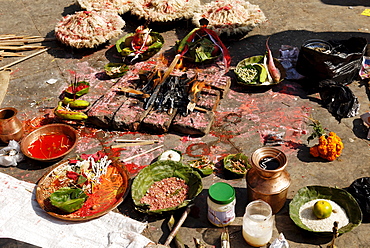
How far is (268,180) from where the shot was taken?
447 centimetres

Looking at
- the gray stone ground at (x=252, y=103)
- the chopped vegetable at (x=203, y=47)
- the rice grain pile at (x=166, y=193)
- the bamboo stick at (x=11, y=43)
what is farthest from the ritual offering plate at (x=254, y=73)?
the bamboo stick at (x=11, y=43)

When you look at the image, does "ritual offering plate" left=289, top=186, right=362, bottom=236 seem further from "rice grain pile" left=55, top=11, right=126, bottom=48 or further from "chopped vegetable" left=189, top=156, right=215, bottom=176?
"rice grain pile" left=55, top=11, right=126, bottom=48

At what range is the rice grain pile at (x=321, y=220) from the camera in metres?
4.38

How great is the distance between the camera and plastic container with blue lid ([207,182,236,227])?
14.3 ft

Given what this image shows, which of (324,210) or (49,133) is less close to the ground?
(324,210)

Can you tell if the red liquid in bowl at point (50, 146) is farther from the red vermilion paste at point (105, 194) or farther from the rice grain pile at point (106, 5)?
the rice grain pile at point (106, 5)

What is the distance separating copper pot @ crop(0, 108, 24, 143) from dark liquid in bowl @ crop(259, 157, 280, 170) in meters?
3.81

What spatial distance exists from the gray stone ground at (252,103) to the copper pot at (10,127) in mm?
529

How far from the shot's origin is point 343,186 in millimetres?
5043

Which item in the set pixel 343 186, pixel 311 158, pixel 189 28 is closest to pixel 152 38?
pixel 189 28

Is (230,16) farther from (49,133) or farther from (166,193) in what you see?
(166,193)

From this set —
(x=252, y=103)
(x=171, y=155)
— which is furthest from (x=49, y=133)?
(x=252, y=103)

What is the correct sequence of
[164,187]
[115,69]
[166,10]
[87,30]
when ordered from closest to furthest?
1. [164,187]
2. [115,69]
3. [87,30]
4. [166,10]

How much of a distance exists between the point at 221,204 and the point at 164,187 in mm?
980
